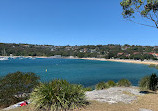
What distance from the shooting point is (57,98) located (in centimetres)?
691

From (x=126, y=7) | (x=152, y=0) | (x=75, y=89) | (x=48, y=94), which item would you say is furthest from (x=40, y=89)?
(x=152, y=0)

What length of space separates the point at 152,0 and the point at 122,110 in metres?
7.82

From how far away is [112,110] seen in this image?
266 inches

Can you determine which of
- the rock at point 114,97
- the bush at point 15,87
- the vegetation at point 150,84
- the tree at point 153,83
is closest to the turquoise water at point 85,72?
the vegetation at point 150,84

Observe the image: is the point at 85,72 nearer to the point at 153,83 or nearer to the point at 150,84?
the point at 150,84

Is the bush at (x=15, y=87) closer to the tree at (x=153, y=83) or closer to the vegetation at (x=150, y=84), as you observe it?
the vegetation at (x=150, y=84)

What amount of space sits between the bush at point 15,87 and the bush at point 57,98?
5.80m

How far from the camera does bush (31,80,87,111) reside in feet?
22.7

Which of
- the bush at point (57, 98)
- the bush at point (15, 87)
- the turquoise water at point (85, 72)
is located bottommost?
the turquoise water at point (85, 72)

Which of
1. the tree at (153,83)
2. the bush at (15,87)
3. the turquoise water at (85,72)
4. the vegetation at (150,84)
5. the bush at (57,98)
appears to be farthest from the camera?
the turquoise water at (85,72)

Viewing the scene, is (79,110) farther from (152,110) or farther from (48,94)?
(152,110)

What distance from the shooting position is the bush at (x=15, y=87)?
11766 millimetres

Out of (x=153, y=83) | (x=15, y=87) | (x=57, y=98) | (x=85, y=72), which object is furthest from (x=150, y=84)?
(x=85, y=72)

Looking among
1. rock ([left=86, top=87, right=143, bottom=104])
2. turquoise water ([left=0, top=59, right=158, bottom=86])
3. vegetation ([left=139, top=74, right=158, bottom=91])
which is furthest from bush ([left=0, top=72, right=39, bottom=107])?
turquoise water ([left=0, top=59, right=158, bottom=86])
